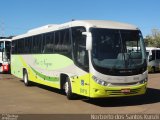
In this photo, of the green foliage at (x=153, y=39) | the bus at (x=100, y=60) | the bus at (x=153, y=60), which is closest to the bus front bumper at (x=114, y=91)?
the bus at (x=100, y=60)

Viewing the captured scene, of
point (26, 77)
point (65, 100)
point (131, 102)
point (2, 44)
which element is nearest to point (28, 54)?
point (26, 77)

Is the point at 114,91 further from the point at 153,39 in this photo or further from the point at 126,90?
the point at 153,39

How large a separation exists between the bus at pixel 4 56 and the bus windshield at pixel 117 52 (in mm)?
20412

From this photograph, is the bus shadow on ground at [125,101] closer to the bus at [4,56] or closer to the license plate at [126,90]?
the license plate at [126,90]

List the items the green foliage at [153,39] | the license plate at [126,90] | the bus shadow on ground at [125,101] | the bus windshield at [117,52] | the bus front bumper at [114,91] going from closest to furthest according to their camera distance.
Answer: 1. the bus front bumper at [114,91]
2. the bus windshield at [117,52]
3. the license plate at [126,90]
4. the bus shadow on ground at [125,101]
5. the green foliage at [153,39]

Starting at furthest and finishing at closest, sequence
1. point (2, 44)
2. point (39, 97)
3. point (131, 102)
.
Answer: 1. point (2, 44)
2. point (39, 97)
3. point (131, 102)

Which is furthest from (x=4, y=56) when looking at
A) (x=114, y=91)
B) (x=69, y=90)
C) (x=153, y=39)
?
(x=153, y=39)

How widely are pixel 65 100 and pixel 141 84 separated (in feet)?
10.2

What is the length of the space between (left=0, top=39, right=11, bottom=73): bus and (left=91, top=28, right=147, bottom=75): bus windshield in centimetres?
2041

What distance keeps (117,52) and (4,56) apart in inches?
835

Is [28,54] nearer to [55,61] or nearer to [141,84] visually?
[55,61]

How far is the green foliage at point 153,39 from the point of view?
94.5 m

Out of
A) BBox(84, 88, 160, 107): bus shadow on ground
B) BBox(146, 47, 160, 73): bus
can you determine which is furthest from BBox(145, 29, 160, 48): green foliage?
BBox(84, 88, 160, 107): bus shadow on ground

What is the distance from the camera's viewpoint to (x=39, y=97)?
16578mm
